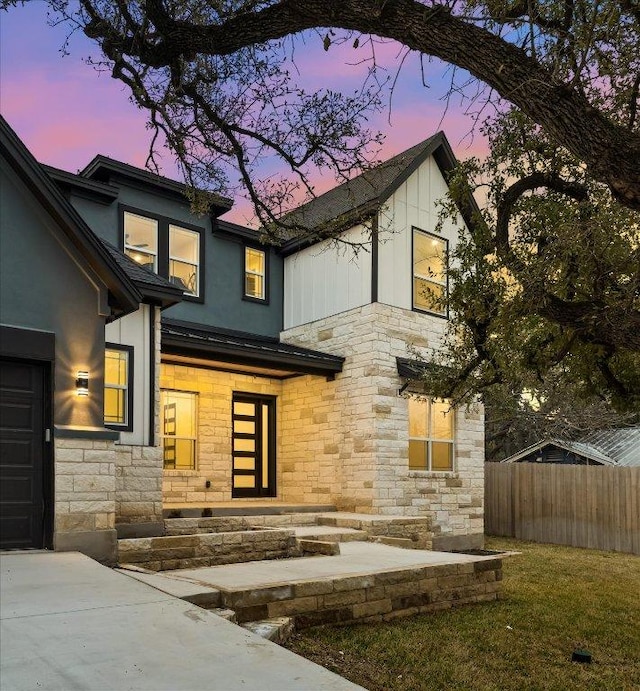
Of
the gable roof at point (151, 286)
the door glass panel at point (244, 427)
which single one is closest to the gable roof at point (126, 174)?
the gable roof at point (151, 286)

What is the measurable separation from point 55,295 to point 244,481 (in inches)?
311

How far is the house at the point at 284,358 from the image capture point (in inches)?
432

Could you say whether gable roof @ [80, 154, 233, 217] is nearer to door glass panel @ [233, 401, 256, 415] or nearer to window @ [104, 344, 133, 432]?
window @ [104, 344, 133, 432]

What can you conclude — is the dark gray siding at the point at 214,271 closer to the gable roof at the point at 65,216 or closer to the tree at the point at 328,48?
the gable roof at the point at 65,216

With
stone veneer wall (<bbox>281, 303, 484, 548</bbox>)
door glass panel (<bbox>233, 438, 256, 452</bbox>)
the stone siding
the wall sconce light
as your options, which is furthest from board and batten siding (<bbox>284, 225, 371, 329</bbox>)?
the wall sconce light

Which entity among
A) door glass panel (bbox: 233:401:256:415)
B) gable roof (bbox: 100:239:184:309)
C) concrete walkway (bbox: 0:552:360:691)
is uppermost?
gable roof (bbox: 100:239:184:309)

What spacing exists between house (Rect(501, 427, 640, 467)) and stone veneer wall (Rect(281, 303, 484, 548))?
27.7ft

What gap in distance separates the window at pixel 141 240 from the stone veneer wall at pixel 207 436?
2.13m

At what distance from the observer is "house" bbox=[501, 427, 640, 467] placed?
22.4 m

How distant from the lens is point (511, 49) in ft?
13.6

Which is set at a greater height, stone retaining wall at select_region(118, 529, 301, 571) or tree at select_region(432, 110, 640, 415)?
tree at select_region(432, 110, 640, 415)

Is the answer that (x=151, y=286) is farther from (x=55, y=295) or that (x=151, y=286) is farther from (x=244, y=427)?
(x=244, y=427)

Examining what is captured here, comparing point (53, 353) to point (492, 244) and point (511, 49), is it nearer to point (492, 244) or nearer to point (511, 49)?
point (492, 244)

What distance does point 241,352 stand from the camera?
42.7ft
